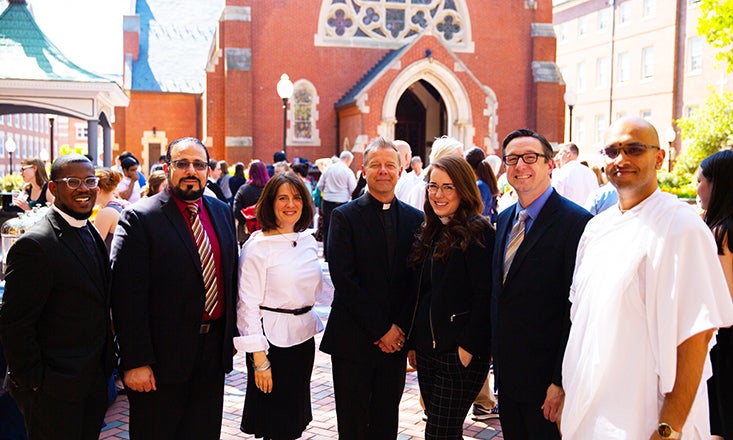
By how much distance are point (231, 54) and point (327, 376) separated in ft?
63.9

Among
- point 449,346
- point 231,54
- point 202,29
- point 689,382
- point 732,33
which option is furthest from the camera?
point 202,29

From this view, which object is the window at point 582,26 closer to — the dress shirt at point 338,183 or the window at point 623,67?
the window at point 623,67

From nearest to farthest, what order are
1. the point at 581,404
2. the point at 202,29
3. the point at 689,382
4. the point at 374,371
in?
the point at 689,382
the point at 581,404
the point at 374,371
the point at 202,29

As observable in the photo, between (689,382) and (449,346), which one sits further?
(449,346)

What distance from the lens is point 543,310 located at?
3.41 metres

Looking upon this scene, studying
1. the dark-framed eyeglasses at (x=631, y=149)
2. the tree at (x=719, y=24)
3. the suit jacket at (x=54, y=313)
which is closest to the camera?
the dark-framed eyeglasses at (x=631, y=149)

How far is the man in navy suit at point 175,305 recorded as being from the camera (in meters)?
3.62

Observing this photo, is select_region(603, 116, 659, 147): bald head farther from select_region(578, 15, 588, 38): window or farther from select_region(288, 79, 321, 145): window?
select_region(578, 15, 588, 38): window

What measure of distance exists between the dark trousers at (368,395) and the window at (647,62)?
137 ft

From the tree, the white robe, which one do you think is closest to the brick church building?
the tree

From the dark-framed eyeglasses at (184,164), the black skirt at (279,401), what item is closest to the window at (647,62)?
the black skirt at (279,401)

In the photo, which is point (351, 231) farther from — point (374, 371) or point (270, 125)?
point (270, 125)

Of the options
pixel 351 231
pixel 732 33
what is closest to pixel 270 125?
pixel 732 33

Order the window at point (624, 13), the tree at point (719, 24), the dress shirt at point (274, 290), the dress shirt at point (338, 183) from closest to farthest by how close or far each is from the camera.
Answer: the dress shirt at point (274, 290) < the dress shirt at point (338, 183) < the tree at point (719, 24) < the window at point (624, 13)
